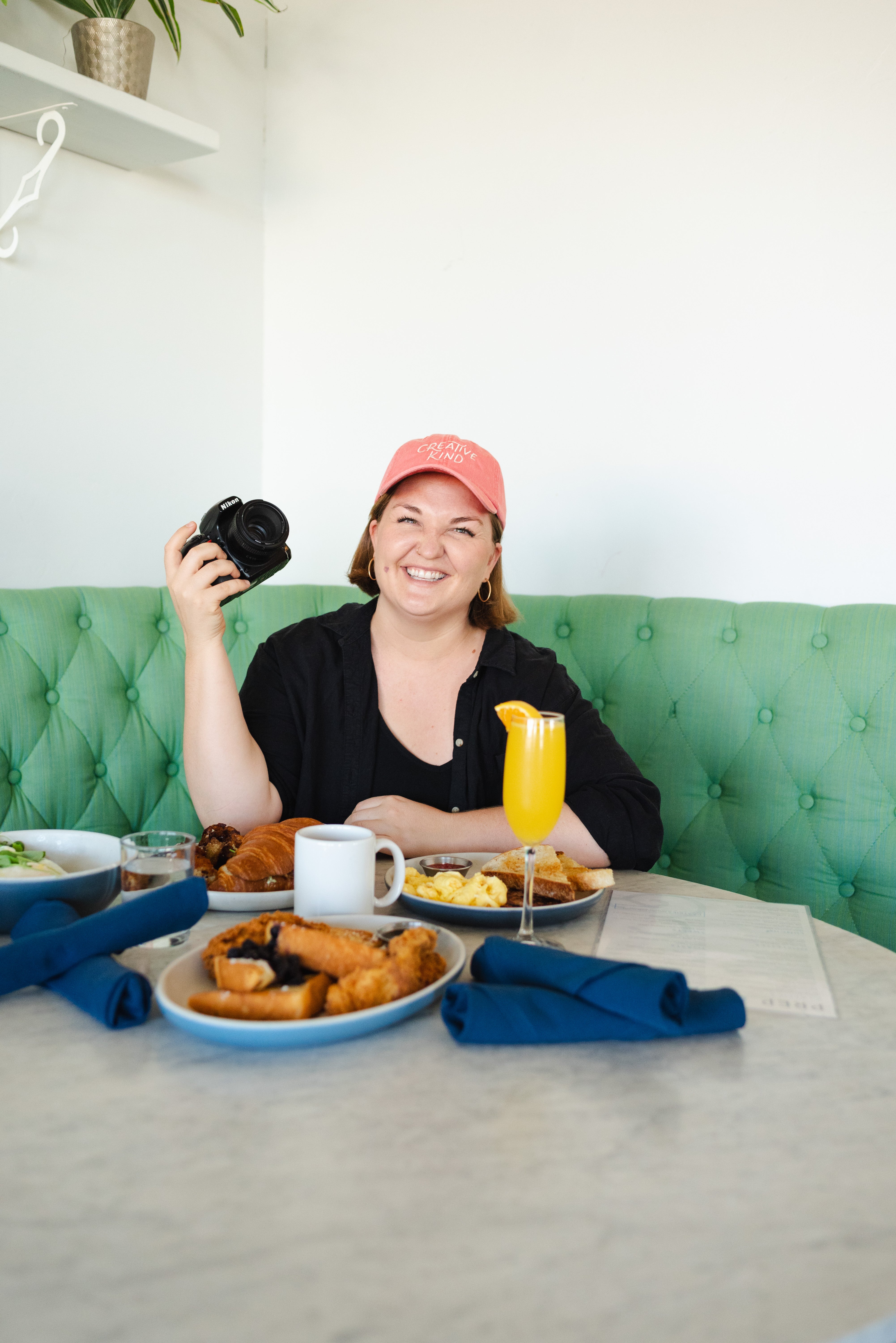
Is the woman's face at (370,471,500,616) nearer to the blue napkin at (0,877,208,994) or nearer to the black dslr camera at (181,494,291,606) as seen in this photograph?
the black dslr camera at (181,494,291,606)

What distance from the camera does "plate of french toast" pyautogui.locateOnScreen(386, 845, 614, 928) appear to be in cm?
92

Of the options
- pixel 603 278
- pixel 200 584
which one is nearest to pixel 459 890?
pixel 200 584

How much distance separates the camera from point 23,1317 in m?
0.42

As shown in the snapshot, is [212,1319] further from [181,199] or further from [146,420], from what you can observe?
[181,199]

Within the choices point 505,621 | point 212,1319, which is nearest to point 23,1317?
point 212,1319

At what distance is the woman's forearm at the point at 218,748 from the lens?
48.3 inches

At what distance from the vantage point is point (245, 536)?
120cm

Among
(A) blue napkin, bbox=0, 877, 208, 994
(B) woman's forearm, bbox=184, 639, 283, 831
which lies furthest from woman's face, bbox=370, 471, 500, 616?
(A) blue napkin, bbox=0, 877, 208, 994

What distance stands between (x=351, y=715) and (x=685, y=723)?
0.58 meters

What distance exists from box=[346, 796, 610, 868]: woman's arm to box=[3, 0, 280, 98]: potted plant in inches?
55.1

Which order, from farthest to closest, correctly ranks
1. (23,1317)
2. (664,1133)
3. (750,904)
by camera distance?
(750,904) → (664,1133) → (23,1317)

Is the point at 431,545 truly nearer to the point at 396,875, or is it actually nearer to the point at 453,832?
the point at 453,832

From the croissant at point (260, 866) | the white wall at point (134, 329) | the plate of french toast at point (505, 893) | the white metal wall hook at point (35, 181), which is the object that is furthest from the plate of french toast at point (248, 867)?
the white metal wall hook at point (35, 181)

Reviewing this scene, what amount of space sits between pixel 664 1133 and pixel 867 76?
171 centimetres
